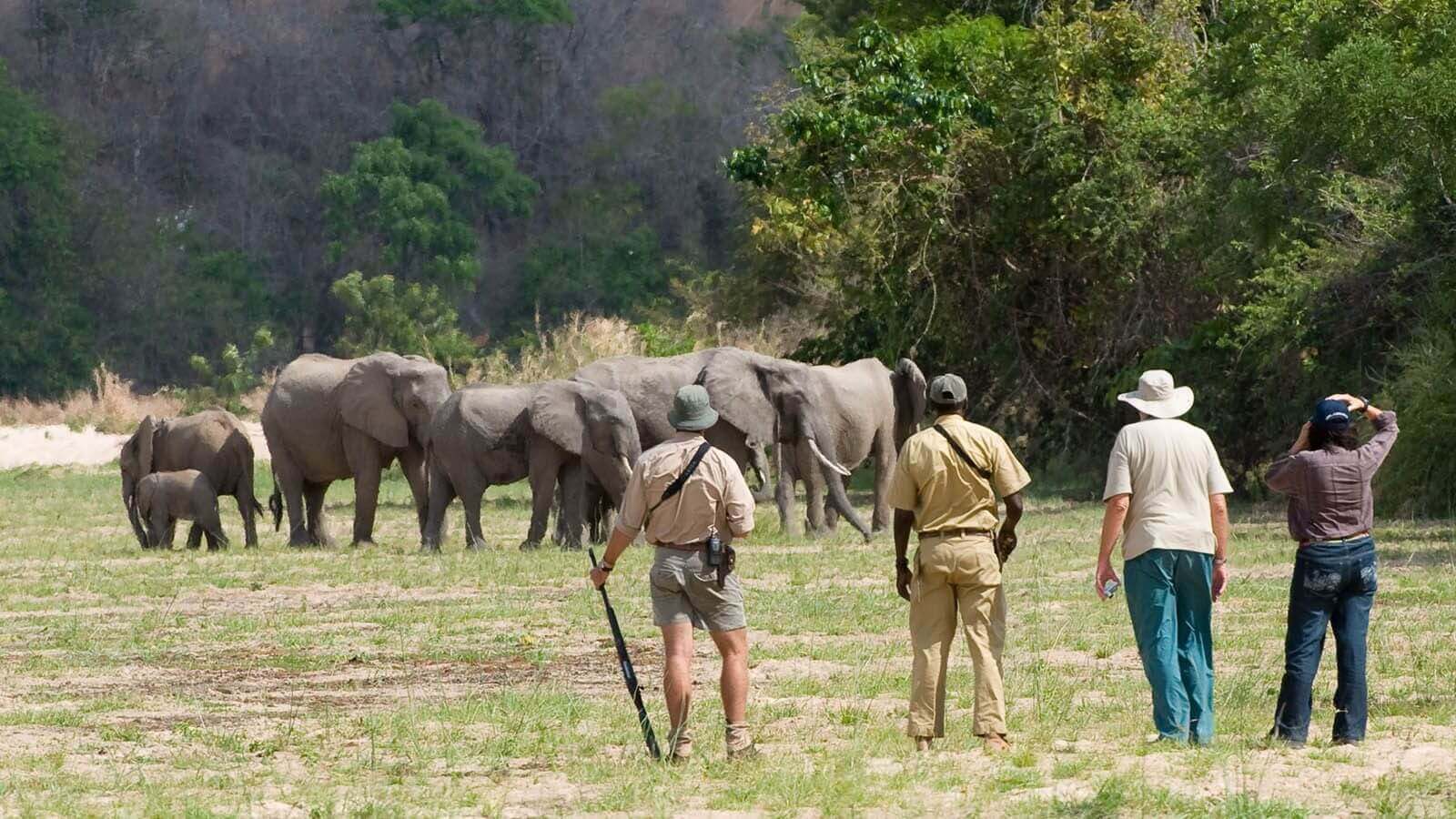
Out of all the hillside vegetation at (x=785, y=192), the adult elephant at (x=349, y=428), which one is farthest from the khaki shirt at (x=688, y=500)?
the adult elephant at (x=349, y=428)

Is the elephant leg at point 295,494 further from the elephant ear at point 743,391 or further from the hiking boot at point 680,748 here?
the hiking boot at point 680,748

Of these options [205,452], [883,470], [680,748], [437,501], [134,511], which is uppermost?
[205,452]

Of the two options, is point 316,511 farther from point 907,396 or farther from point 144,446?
point 907,396

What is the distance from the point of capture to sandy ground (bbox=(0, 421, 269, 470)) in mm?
49094

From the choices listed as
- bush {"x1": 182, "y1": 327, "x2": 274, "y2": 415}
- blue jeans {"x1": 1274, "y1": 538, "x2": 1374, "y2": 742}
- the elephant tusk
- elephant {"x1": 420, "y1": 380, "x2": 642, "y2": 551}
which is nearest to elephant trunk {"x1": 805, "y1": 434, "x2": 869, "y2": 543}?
the elephant tusk

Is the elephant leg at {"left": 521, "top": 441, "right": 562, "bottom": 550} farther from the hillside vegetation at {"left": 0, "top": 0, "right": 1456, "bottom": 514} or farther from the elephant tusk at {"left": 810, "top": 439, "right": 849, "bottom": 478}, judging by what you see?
the hillside vegetation at {"left": 0, "top": 0, "right": 1456, "bottom": 514}

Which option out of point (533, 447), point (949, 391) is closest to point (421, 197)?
point (533, 447)

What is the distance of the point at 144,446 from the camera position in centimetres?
2700

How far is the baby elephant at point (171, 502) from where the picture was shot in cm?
2498

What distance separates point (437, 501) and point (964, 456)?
14.6 metres

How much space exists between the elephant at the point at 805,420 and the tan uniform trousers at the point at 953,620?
1367 cm

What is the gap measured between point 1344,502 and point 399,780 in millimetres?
4388

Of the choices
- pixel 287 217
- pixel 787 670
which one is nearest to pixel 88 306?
pixel 287 217

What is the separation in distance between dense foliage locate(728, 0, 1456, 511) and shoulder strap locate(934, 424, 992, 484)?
14.1 m
